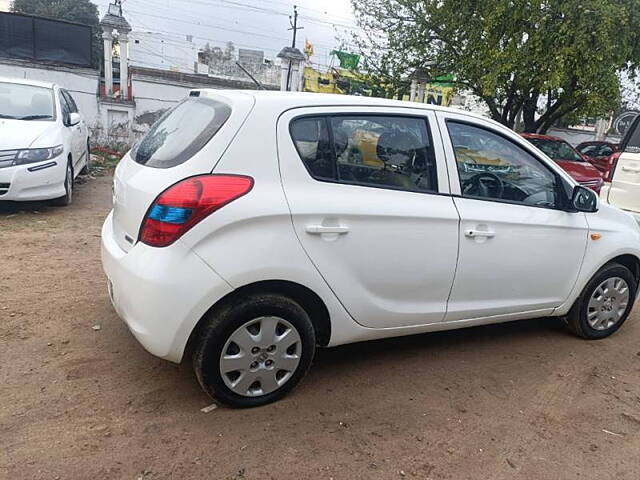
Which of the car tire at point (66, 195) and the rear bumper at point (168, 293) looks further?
the car tire at point (66, 195)

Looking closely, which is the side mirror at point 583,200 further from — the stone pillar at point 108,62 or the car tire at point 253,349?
the stone pillar at point 108,62

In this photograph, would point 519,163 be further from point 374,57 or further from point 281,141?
point 374,57

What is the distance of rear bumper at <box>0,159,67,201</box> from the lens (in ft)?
19.8

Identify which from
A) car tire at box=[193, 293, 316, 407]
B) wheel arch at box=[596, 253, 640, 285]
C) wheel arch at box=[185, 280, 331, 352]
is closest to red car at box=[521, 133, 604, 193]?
wheel arch at box=[596, 253, 640, 285]

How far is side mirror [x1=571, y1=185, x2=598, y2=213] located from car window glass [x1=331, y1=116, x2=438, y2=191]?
1.17 m

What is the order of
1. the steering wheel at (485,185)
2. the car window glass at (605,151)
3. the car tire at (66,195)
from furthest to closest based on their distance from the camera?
the car window glass at (605,151)
the car tire at (66,195)
the steering wheel at (485,185)

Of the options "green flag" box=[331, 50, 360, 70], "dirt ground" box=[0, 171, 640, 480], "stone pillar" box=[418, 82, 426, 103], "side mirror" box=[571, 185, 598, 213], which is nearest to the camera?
"dirt ground" box=[0, 171, 640, 480]

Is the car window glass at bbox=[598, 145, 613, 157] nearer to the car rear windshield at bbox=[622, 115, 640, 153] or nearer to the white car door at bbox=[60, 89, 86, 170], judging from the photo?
the car rear windshield at bbox=[622, 115, 640, 153]

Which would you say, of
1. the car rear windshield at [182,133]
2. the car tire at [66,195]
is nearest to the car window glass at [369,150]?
the car rear windshield at [182,133]

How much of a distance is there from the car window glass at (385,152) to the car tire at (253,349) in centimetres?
80

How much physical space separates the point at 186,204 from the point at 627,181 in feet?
16.8

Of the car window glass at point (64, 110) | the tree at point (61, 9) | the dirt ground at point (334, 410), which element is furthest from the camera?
the tree at point (61, 9)

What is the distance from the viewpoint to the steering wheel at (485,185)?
10.9 ft

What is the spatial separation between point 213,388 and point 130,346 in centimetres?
96
